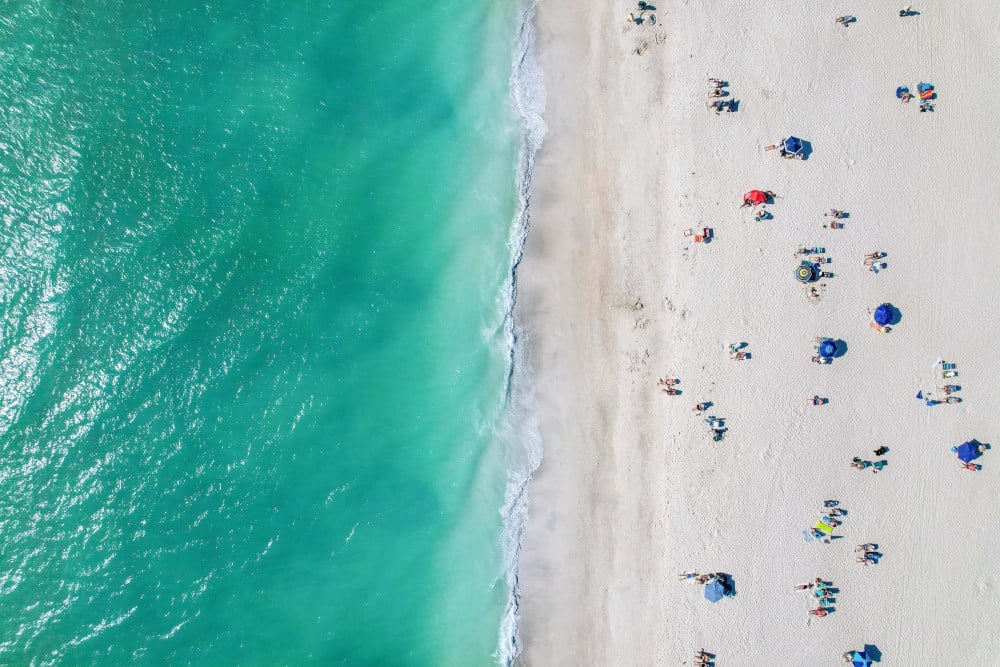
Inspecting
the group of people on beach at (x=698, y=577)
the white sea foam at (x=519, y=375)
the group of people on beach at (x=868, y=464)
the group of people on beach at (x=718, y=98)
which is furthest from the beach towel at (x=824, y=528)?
the group of people on beach at (x=718, y=98)

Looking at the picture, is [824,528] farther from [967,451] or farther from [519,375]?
[519,375]

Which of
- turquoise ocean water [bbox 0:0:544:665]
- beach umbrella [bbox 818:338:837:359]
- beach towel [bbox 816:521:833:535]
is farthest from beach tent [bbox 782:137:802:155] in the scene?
beach towel [bbox 816:521:833:535]

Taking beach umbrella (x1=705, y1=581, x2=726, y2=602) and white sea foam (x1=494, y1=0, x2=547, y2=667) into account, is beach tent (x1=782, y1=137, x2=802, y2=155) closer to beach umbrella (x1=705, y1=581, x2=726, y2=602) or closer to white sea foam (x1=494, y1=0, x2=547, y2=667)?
white sea foam (x1=494, y1=0, x2=547, y2=667)

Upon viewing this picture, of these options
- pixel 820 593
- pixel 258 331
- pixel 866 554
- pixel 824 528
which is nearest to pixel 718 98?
pixel 824 528

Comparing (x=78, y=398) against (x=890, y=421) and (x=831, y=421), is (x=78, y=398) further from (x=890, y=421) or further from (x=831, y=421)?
(x=890, y=421)

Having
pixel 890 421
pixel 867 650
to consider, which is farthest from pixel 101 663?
pixel 890 421

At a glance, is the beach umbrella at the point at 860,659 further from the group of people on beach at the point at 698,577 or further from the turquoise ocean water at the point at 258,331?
the turquoise ocean water at the point at 258,331
